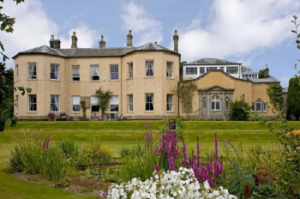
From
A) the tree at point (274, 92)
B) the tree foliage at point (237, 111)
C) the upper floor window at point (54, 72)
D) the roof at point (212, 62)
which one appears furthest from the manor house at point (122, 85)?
the roof at point (212, 62)

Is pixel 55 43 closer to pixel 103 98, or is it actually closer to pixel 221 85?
pixel 103 98

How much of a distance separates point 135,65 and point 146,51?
69.8 inches

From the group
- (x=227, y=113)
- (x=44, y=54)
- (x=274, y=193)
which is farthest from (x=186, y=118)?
(x=274, y=193)

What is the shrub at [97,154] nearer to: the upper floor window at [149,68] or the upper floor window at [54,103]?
the upper floor window at [149,68]

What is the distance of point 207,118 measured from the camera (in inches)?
1096

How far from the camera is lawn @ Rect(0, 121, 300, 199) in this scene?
6.09 meters

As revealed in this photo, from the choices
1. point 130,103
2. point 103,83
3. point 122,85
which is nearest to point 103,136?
point 130,103

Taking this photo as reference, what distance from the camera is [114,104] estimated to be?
29.5m

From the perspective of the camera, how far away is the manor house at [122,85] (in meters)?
27.4

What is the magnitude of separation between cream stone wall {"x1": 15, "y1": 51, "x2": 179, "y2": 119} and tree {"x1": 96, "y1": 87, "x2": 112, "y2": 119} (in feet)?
1.72

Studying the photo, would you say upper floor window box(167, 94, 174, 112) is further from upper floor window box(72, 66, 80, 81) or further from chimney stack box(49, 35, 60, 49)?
chimney stack box(49, 35, 60, 49)

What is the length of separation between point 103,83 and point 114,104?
8.57ft

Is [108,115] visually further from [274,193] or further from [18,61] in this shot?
[274,193]

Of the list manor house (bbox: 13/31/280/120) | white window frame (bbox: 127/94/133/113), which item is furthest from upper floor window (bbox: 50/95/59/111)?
white window frame (bbox: 127/94/133/113)
